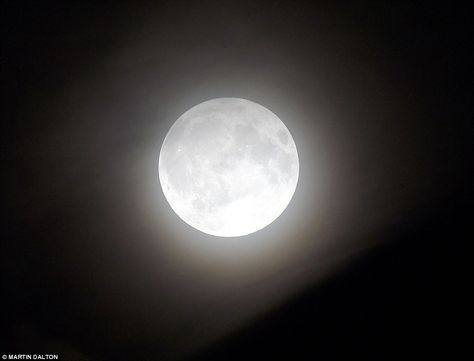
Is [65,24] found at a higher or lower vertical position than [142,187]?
higher

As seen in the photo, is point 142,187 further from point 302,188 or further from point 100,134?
point 302,188

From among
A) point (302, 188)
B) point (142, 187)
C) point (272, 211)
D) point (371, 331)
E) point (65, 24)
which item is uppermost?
point (65, 24)

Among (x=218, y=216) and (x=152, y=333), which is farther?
(x=152, y=333)

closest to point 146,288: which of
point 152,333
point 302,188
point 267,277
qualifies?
point 152,333

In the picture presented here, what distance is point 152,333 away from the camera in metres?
5.21

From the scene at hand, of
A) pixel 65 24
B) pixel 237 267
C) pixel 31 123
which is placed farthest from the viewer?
pixel 237 267

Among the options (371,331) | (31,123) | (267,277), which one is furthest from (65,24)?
(371,331)

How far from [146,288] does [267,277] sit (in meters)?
1.64

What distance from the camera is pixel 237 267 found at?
197 inches

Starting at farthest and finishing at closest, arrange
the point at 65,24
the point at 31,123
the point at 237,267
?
the point at 237,267 < the point at 31,123 < the point at 65,24

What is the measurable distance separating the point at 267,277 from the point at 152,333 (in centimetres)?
177

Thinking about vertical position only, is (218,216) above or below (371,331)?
above

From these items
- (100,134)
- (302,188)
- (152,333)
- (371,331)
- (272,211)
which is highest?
(100,134)

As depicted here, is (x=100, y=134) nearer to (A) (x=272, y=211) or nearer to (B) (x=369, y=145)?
(A) (x=272, y=211)
